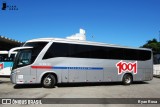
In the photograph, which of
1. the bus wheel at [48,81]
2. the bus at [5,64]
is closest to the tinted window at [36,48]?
the bus wheel at [48,81]

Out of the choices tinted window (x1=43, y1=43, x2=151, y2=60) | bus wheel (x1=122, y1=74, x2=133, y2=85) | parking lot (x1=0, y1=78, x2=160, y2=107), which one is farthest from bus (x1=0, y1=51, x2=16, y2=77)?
bus wheel (x1=122, y1=74, x2=133, y2=85)

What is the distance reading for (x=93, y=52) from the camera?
2025 centimetres

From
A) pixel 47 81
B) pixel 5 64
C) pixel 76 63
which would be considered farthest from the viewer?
pixel 5 64

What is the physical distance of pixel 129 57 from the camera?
73.9ft

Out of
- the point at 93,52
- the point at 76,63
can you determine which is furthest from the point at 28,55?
the point at 93,52

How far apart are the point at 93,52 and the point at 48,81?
157 inches

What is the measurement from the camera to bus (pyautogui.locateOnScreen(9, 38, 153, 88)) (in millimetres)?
17578

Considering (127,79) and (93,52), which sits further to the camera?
(127,79)

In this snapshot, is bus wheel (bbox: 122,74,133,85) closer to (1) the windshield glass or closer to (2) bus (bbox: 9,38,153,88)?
(2) bus (bbox: 9,38,153,88)

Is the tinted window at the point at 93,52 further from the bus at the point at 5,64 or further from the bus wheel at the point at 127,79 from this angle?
the bus at the point at 5,64

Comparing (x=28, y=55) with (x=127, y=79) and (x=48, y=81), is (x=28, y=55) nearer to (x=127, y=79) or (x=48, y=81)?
(x=48, y=81)

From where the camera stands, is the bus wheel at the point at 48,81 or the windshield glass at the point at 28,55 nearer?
the windshield glass at the point at 28,55

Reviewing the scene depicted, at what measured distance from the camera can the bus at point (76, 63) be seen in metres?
17.6

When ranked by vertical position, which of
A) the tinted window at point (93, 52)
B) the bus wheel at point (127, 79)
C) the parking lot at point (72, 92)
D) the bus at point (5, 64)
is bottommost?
the parking lot at point (72, 92)
